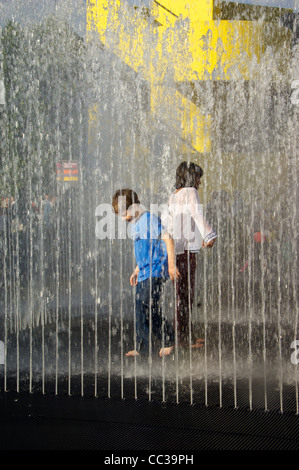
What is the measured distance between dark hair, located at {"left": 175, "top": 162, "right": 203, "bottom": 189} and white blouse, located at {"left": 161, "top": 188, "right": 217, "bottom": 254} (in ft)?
0.21

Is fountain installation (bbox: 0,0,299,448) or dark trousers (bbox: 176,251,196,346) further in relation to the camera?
dark trousers (bbox: 176,251,196,346)

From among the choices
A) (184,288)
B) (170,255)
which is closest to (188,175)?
(170,255)

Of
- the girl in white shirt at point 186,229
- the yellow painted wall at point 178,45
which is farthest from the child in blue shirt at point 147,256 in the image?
the yellow painted wall at point 178,45

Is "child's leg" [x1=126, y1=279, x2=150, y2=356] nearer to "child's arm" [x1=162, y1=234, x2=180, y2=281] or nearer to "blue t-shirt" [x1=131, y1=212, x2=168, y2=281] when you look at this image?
"blue t-shirt" [x1=131, y1=212, x2=168, y2=281]

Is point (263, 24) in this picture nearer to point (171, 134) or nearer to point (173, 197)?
point (171, 134)

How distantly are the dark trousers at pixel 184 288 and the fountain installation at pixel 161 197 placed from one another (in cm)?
15

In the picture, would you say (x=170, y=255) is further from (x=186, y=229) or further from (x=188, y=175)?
(x=188, y=175)

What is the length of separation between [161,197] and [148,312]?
296 inches

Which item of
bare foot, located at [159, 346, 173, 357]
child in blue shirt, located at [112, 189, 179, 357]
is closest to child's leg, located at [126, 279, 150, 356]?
child in blue shirt, located at [112, 189, 179, 357]

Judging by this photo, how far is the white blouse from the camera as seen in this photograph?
4742mm

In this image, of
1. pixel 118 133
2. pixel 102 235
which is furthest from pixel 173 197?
pixel 102 235

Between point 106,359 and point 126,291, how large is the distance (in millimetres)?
4930

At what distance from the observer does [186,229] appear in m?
4.82
